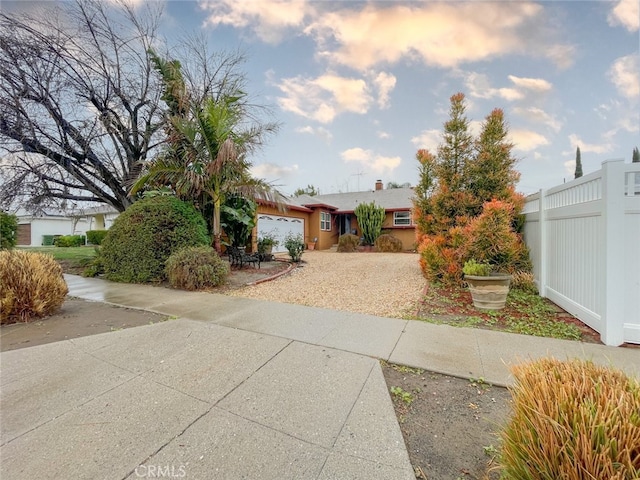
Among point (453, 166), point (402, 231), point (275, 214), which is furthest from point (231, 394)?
point (402, 231)

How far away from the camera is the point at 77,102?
10008 mm

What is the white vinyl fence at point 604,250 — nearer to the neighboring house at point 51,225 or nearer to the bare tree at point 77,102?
the bare tree at point 77,102

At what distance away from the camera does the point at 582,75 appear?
673 centimetres

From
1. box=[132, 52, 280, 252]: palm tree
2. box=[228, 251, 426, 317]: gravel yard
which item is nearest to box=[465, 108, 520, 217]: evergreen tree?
box=[228, 251, 426, 317]: gravel yard

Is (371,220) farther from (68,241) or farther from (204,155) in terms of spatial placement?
(68,241)

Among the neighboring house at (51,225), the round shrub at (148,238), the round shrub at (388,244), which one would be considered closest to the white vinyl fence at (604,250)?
the round shrub at (148,238)

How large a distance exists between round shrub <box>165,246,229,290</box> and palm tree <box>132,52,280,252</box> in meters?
1.63

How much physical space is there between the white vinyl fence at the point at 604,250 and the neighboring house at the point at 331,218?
437 inches

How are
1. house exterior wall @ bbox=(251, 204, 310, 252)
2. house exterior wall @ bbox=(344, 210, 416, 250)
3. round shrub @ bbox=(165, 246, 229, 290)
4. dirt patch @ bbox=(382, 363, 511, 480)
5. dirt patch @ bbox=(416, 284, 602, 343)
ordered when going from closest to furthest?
dirt patch @ bbox=(382, 363, 511, 480) < dirt patch @ bbox=(416, 284, 602, 343) < round shrub @ bbox=(165, 246, 229, 290) < house exterior wall @ bbox=(251, 204, 310, 252) < house exterior wall @ bbox=(344, 210, 416, 250)

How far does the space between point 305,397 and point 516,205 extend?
7.04 meters

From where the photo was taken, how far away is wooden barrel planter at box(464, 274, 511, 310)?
521 cm

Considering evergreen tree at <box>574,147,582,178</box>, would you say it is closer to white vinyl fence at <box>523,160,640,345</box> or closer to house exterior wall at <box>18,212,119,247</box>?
white vinyl fence at <box>523,160,640,345</box>

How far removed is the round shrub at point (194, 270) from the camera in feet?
22.8

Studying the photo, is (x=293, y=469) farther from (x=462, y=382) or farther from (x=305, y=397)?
(x=462, y=382)
